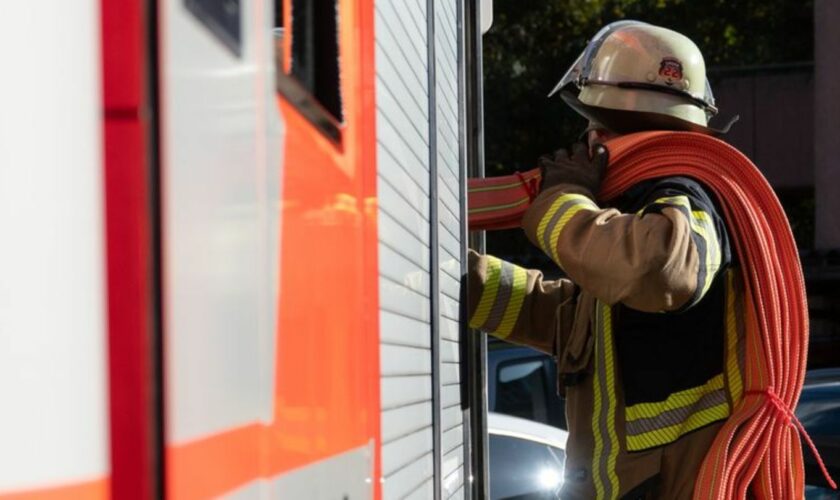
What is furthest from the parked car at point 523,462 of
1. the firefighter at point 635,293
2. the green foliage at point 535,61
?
the green foliage at point 535,61

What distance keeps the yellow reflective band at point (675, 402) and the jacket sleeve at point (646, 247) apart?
0.29 metres

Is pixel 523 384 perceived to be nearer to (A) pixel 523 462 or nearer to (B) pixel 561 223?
(A) pixel 523 462

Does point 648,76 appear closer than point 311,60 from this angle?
No

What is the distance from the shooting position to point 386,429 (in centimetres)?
204

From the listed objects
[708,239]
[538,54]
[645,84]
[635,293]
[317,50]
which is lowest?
[635,293]

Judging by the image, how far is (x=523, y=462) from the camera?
19.5 ft

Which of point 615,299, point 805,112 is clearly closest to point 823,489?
point 615,299

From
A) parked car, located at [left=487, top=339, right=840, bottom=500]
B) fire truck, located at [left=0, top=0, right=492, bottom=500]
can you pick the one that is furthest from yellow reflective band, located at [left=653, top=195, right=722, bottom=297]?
parked car, located at [left=487, top=339, right=840, bottom=500]

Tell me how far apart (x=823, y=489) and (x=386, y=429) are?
14.2 ft

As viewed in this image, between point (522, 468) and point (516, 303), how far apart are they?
233 centimetres

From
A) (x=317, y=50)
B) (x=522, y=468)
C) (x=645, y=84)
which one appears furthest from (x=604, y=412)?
(x=522, y=468)

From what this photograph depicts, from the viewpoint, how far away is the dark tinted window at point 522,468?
19.1 ft

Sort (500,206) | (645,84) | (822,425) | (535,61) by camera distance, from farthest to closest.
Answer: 1. (535,61)
2. (822,425)
3. (500,206)
4. (645,84)

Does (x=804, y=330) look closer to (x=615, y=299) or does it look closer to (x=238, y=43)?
(x=615, y=299)
